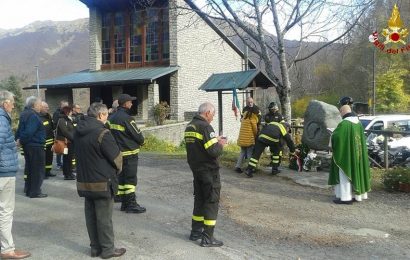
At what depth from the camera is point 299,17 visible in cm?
1269

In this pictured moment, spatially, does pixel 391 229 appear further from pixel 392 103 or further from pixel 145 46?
pixel 392 103

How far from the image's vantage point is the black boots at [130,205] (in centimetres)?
744

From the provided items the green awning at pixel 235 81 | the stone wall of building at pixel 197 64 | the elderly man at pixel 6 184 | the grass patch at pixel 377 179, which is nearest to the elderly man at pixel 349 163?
the grass patch at pixel 377 179

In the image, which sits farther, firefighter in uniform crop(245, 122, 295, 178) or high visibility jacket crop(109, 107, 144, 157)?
firefighter in uniform crop(245, 122, 295, 178)

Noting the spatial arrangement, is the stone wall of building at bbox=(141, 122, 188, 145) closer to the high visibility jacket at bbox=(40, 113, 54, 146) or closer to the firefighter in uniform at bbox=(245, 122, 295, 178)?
the high visibility jacket at bbox=(40, 113, 54, 146)

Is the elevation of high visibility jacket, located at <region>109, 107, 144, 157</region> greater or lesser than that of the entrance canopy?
lesser

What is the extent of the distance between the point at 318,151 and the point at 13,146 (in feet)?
26.2

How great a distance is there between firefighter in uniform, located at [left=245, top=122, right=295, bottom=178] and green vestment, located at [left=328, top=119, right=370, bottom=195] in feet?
7.11

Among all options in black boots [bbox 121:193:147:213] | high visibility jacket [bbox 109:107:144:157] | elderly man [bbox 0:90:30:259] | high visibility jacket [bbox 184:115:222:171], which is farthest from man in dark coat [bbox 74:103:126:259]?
black boots [bbox 121:193:147:213]

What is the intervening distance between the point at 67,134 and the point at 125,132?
334 centimetres

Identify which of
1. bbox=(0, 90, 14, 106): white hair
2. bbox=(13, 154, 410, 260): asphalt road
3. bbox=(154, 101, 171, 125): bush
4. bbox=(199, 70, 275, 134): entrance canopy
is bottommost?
bbox=(13, 154, 410, 260): asphalt road

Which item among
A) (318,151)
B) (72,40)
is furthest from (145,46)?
(72,40)

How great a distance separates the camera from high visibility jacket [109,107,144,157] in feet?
23.9

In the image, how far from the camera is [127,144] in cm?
730
